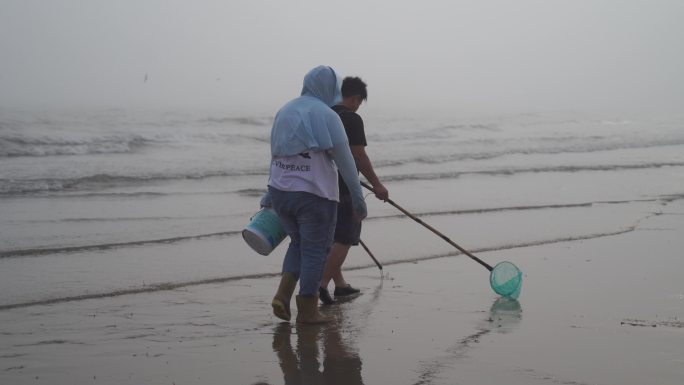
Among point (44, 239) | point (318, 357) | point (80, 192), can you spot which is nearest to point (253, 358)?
point (318, 357)

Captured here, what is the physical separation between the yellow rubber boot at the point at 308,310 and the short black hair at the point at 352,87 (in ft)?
4.91

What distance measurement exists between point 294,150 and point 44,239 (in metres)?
4.69

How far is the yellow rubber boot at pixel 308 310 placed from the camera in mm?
5023

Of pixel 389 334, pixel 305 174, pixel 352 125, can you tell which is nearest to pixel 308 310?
pixel 389 334

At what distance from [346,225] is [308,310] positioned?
0.97 meters

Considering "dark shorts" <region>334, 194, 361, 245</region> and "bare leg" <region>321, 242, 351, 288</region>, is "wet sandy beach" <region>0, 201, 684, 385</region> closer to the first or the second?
"bare leg" <region>321, 242, 351, 288</region>

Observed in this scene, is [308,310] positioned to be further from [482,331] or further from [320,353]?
[482,331]

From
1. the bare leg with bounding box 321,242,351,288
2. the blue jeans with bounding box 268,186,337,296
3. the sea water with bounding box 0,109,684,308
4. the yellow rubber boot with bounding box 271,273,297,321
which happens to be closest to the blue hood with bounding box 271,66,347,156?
the blue jeans with bounding box 268,186,337,296

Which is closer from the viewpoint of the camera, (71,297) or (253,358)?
(253,358)

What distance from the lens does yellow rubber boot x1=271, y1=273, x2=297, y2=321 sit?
5020mm

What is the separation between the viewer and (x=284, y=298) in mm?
5047

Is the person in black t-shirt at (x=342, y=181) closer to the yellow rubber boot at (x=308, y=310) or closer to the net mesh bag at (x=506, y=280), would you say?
the yellow rubber boot at (x=308, y=310)

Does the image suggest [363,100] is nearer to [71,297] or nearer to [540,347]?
[540,347]

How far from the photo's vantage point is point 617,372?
4.05 metres
